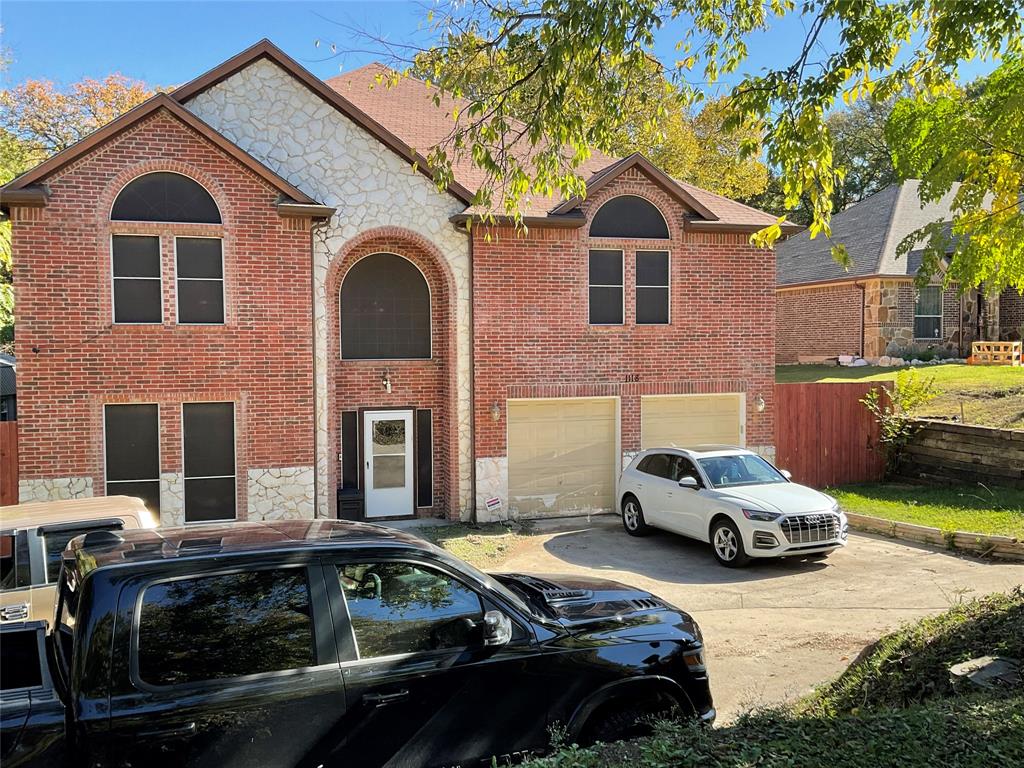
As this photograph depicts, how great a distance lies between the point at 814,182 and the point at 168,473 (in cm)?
1034

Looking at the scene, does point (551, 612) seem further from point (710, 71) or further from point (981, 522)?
point (981, 522)

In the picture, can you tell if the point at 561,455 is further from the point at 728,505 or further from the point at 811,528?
the point at 811,528

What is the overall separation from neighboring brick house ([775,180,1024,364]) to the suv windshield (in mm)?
15521

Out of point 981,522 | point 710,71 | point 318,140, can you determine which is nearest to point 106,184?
point 318,140

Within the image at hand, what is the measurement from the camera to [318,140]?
13.7 meters

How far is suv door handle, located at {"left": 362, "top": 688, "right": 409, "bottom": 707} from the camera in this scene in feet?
13.0

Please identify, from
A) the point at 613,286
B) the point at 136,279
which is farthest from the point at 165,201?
the point at 613,286

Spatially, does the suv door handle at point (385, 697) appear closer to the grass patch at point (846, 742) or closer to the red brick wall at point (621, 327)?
the grass patch at point (846, 742)

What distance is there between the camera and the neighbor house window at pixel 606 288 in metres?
15.1

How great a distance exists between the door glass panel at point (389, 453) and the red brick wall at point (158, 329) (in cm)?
148

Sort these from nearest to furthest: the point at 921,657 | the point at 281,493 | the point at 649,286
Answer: the point at 921,657, the point at 281,493, the point at 649,286

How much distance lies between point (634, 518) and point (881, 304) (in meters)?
16.5

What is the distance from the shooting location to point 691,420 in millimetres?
15734

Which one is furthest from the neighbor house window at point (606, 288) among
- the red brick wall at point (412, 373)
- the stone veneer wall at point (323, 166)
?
the stone veneer wall at point (323, 166)
